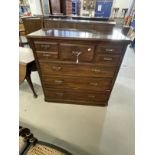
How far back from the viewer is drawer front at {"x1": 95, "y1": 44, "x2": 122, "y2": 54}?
131 centimetres

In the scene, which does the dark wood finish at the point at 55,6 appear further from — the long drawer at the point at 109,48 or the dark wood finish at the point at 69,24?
the long drawer at the point at 109,48

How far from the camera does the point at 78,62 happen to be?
1452 mm

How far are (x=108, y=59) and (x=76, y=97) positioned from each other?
80 cm

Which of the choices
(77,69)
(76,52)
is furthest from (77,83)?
(76,52)

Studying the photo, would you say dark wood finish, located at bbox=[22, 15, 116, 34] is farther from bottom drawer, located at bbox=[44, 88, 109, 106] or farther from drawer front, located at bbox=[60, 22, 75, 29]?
bottom drawer, located at bbox=[44, 88, 109, 106]

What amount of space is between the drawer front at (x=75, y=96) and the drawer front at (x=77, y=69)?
0.34 metres

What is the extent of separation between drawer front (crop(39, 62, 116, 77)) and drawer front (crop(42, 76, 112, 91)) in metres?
0.08

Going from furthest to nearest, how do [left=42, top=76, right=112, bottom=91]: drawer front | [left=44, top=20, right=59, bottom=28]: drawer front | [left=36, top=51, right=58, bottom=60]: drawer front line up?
[left=44, top=20, right=59, bottom=28]: drawer front
[left=42, top=76, right=112, bottom=91]: drawer front
[left=36, top=51, right=58, bottom=60]: drawer front

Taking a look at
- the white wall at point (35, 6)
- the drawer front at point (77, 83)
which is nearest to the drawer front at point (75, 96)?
the drawer front at point (77, 83)

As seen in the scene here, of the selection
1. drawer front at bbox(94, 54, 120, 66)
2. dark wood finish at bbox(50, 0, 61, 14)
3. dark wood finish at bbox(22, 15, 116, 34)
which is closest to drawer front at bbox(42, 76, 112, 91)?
drawer front at bbox(94, 54, 120, 66)

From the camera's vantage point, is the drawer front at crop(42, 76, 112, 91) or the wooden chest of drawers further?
the drawer front at crop(42, 76, 112, 91)

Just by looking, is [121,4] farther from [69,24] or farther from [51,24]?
[51,24]
